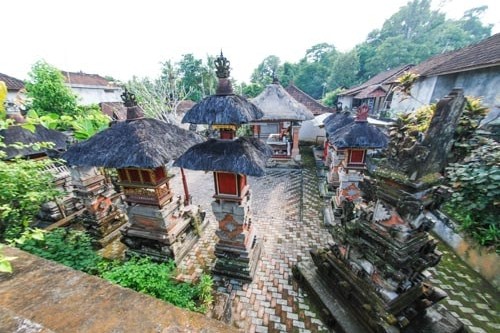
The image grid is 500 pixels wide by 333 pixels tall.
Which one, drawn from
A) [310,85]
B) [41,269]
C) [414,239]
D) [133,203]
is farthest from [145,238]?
[310,85]

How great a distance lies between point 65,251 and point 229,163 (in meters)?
3.85

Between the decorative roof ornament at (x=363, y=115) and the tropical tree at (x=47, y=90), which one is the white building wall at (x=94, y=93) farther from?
the decorative roof ornament at (x=363, y=115)

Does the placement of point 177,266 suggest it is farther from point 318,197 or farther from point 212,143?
point 318,197

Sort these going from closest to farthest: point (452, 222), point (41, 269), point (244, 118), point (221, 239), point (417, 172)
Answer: point (41, 269) → point (417, 172) → point (244, 118) → point (221, 239) → point (452, 222)

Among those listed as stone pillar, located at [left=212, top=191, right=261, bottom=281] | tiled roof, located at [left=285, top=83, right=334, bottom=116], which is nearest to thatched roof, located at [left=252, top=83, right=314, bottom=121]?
tiled roof, located at [left=285, top=83, right=334, bottom=116]

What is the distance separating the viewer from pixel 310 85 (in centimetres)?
3962

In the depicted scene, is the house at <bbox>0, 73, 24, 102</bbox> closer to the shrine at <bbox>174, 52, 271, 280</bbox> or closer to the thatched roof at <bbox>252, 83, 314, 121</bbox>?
the thatched roof at <bbox>252, 83, 314, 121</bbox>

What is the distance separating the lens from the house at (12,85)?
15.8 meters

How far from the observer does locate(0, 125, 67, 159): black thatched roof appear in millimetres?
6418

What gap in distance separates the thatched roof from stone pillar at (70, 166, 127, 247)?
8905 millimetres

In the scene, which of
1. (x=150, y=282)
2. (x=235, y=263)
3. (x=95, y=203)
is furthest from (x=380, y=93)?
(x=95, y=203)

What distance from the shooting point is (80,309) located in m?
1.39

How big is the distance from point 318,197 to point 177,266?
264 inches

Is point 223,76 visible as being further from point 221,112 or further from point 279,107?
point 279,107
